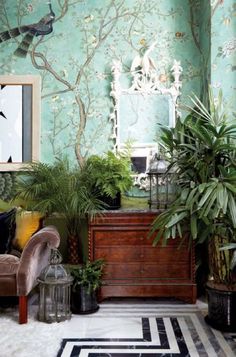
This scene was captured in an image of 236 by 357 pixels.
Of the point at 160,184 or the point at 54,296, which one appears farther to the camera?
the point at 160,184

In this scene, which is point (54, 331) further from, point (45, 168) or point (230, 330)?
point (45, 168)

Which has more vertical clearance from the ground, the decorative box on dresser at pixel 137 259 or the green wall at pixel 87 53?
the green wall at pixel 87 53

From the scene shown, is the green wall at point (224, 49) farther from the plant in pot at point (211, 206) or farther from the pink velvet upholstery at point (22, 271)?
the pink velvet upholstery at point (22, 271)

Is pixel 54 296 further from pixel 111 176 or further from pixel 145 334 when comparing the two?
pixel 111 176

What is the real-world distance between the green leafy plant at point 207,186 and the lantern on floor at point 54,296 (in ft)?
2.58

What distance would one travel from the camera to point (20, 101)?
3715mm

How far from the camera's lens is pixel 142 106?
365 cm

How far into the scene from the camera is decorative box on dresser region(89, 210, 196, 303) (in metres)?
3.05

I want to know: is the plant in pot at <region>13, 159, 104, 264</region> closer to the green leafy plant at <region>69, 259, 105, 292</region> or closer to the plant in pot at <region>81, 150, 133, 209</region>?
the plant in pot at <region>81, 150, 133, 209</region>

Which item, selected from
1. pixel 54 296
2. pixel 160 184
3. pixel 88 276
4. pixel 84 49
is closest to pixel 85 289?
pixel 88 276

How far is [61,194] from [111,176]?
496mm

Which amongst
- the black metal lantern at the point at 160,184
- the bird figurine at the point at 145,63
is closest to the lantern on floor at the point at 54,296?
the black metal lantern at the point at 160,184

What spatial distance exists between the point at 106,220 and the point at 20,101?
1550 millimetres

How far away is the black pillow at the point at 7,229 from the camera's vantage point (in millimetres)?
2959
